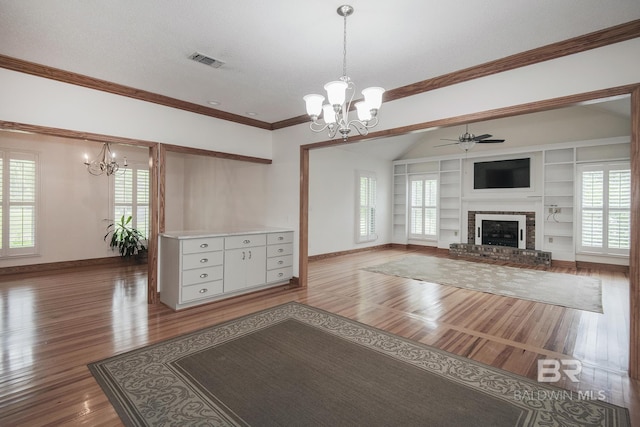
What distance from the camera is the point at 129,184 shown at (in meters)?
7.12

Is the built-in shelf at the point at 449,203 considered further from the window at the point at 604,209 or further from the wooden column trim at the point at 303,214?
the wooden column trim at the point at 303,214

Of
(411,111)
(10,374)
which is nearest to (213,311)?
(10,374)

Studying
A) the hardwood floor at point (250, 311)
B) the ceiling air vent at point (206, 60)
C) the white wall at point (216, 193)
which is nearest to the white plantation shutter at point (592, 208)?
the hardwood floor at point (250, 311)

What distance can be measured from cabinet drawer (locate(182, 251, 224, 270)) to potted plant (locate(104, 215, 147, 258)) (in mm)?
3598

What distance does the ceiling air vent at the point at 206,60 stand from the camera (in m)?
3.07

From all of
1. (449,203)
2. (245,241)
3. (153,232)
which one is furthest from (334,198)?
(153,232)

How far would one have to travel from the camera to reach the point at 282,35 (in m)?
2.71

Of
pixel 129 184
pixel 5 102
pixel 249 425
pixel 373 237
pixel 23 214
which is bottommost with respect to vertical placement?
pixel 249 425

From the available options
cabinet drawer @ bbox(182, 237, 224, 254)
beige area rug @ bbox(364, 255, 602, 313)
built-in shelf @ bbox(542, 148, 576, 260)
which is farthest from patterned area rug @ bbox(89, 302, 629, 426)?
built-in shelf @ bbox(542, 148, 576, 260)

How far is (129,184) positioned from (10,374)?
214 inches

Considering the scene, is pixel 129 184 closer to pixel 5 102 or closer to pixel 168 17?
pixel 5 102

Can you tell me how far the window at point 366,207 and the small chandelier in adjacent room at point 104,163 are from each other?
5.85m

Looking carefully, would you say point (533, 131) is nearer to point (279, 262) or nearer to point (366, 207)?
point (366, 207)

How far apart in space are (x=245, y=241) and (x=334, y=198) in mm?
3830
